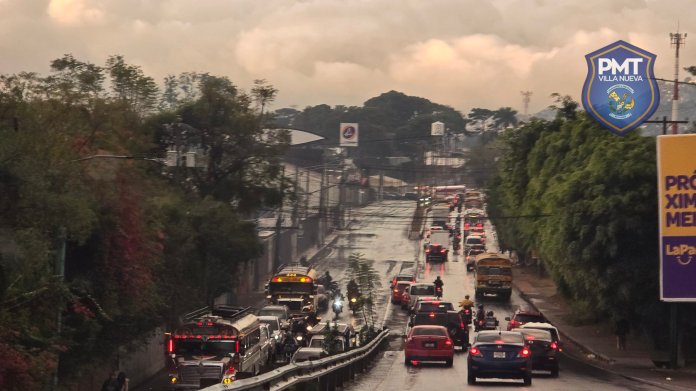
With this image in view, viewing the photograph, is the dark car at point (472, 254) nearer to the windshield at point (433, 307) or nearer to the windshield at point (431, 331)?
the windshield at point (433, 307)

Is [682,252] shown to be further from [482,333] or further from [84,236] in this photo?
[84,236]

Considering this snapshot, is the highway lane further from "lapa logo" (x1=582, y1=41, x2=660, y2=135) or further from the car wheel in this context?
"lapa logo" (x1=582, y1=41, x2=660, y2=135)

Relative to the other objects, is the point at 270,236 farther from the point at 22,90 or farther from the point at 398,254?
the point at 22,90

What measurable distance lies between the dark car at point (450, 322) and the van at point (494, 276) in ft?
98.7

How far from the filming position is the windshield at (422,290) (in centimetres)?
7211

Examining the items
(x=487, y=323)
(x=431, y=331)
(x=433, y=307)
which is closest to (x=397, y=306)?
(x=487, y=323)

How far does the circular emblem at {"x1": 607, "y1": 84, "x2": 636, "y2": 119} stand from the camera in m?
56.1

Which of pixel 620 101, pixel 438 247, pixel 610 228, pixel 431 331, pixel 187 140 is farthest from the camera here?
pixel 438 247

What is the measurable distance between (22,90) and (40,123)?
10.8 ft

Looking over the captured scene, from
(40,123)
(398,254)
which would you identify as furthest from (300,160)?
(40,123)

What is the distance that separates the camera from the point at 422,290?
238 ft

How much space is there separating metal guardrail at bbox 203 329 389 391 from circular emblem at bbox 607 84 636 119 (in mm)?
22622

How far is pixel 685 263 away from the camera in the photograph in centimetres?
4247

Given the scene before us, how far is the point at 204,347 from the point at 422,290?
130 feet
